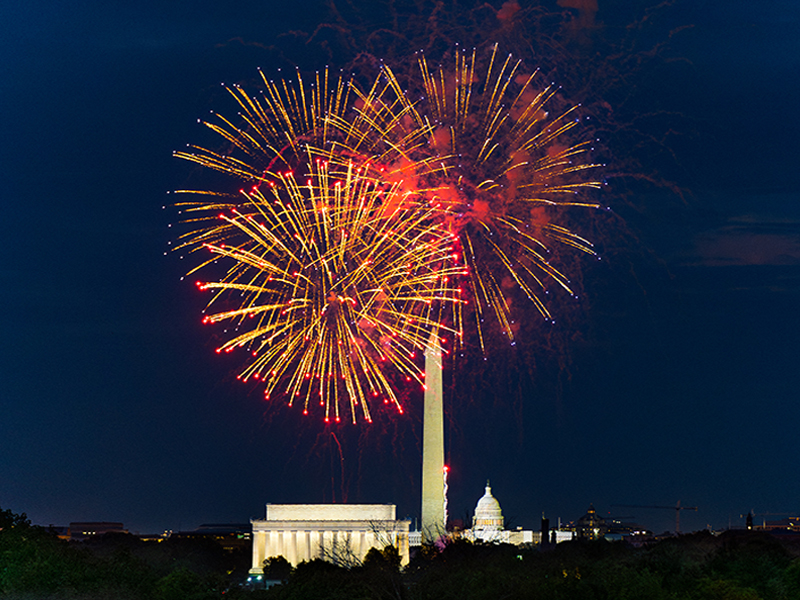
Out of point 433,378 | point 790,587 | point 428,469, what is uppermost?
point 433,378

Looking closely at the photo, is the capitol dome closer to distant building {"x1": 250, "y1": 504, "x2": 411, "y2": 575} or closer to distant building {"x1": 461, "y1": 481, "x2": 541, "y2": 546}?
distant building {"x1": 461, "y1": 481, "x2": 541, "y2": 546}

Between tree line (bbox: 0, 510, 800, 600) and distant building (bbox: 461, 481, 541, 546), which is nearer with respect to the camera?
tree line (bbox: 0, 510, 800, 600)

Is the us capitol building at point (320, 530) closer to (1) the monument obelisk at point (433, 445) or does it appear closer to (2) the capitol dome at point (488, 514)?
(1) the monument obelisk at point (433, 445)

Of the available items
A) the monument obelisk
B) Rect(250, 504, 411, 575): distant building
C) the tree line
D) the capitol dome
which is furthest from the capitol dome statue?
the tree line

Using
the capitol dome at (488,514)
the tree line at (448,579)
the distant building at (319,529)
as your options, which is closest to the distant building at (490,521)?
Answer: the capitol dome at (488,514)

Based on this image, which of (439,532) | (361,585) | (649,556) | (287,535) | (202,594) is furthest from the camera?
(287,535)

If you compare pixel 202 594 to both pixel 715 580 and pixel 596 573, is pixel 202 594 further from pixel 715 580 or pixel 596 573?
pixel 715 580

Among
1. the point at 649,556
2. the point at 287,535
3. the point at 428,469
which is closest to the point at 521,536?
the point at 287,535

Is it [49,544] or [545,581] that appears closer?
[545,581]
